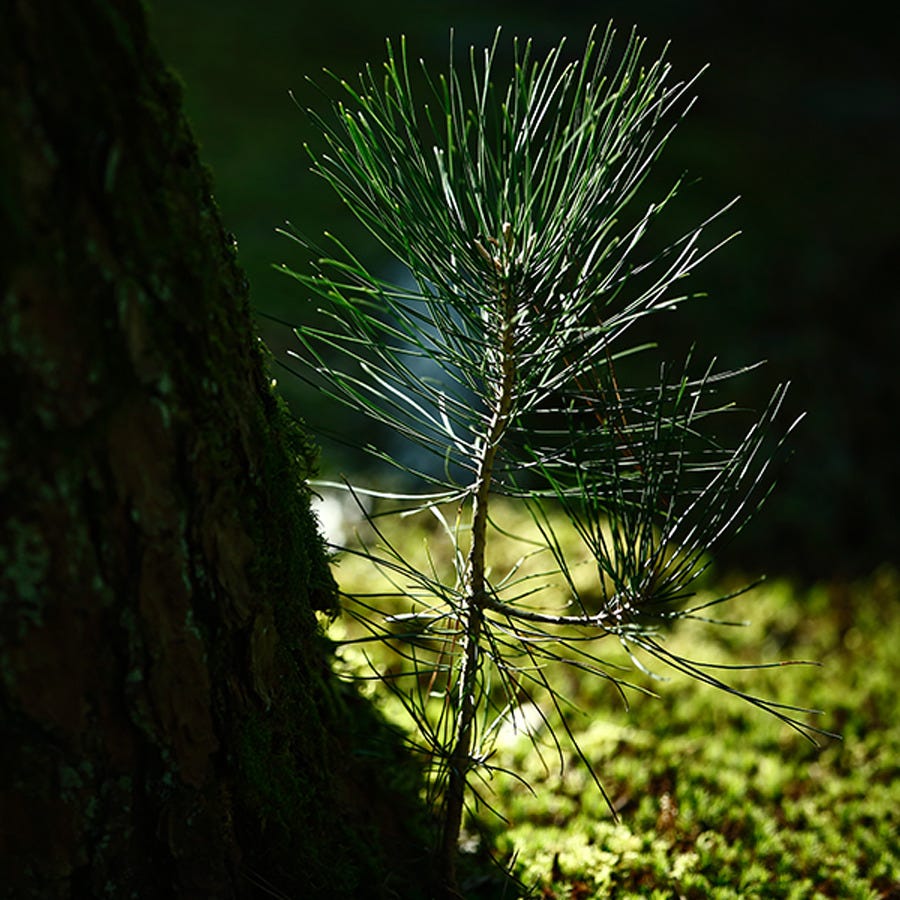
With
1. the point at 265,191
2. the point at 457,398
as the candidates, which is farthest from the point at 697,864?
the point at 265,191

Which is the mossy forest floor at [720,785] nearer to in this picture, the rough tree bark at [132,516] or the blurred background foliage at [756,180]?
the rough tree bark at [132,516]

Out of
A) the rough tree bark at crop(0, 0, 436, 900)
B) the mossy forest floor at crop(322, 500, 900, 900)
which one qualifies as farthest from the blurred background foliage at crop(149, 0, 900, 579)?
the rough tree bark at crop(0, 0, 436, 900)

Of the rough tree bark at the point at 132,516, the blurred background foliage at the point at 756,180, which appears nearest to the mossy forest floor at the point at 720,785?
the rough tree bark at the point at 132,516

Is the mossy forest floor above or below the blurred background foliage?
below

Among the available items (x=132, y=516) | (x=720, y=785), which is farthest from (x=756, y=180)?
(x=132, y=516)

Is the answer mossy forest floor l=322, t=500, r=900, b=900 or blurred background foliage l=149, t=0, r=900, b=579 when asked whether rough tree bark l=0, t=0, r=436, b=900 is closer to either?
mossy forest floor l=322, t=500, r=900, b=900
